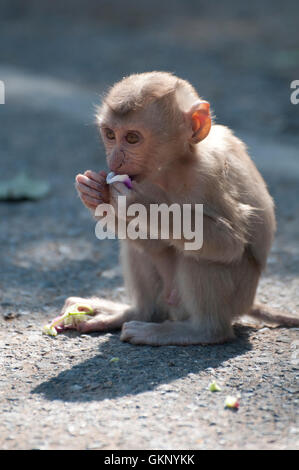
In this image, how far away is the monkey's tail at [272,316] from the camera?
451cm

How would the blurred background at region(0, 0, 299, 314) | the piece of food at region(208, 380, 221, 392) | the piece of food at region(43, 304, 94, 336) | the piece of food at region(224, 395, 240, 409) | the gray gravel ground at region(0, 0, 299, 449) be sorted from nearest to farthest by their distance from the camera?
1. the gray gravel ground at region(0, 0, 299, 449)
2. the piece of food at region(224, 395, 240, 409)
3. the piece of food at region(208, 380, 221, 392)
4. the piece of food at region(43, 304, 94, 336)
5. the blurred background at region(0, 0, 299, 314)

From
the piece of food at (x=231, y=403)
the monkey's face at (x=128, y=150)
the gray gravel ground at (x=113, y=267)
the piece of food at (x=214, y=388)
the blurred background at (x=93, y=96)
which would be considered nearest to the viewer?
the gray gravel ground at (x=113, y=267)

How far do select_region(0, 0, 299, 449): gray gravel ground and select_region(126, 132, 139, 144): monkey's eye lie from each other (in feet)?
4.16

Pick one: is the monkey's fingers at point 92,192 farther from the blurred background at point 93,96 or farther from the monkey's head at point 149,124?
the blurred background at point 93,96

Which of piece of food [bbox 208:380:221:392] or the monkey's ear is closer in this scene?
piece of food [bbox 208:380:221:392]

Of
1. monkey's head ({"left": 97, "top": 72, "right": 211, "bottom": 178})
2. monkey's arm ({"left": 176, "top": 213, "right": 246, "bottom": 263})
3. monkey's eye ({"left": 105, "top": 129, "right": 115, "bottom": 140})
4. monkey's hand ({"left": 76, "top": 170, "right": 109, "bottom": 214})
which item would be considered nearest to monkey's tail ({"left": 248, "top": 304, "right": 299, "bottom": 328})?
monkey's arm ({"left": 176, "top": 213, "right": 246, "bottom": 263})

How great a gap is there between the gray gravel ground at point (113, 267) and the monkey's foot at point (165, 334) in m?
0.06

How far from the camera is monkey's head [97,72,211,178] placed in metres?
3.90

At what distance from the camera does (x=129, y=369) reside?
390 centimetres

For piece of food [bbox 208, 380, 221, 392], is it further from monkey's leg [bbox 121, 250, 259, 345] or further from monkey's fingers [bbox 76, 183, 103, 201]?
monkey's fingers [bbox 76, 183, 103, 201]

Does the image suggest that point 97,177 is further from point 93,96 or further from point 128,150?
point 93,96

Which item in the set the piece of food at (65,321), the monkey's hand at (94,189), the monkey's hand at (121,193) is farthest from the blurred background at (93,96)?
the monkey's hand at (121,193)
